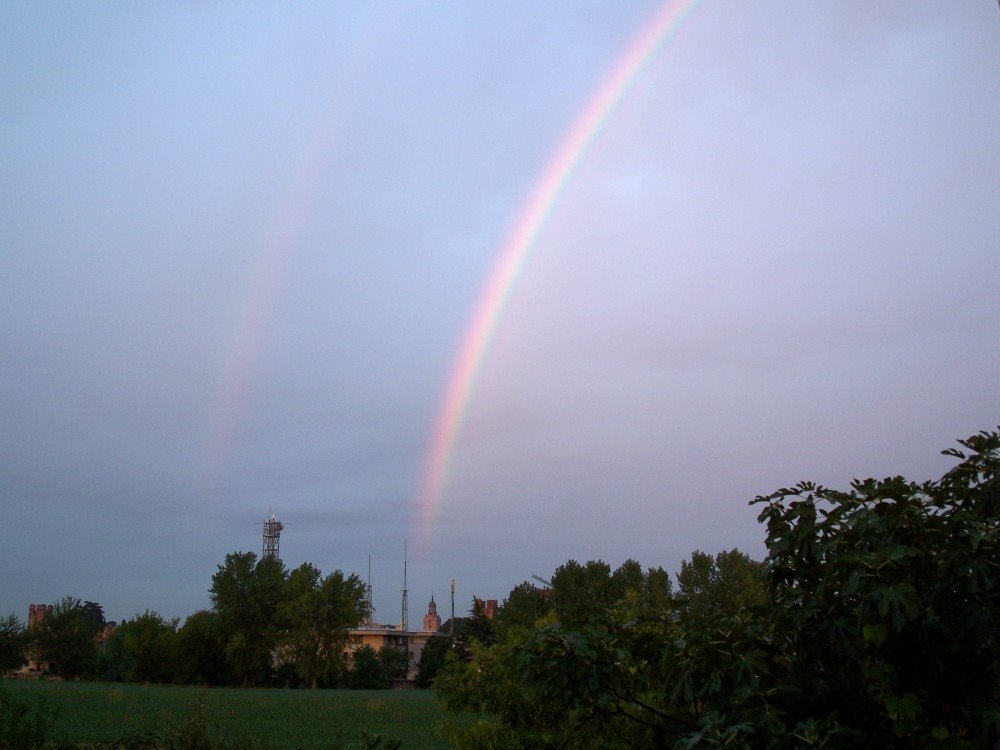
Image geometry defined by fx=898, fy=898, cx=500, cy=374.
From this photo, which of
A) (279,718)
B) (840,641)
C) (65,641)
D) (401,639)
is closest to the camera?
(840,641)

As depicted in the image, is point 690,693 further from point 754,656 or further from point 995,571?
point 995,571

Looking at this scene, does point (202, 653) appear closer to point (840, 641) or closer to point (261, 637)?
point (261, 637)

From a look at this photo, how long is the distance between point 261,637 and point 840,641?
97.7 metres

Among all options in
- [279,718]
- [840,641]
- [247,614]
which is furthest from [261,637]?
[840,641]

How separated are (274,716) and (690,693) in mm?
40794

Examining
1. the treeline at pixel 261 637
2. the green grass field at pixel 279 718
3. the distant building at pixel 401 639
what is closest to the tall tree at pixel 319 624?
the treeline at pixel 261 637

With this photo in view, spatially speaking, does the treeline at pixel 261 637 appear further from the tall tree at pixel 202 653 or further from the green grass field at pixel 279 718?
the green grass field at pixel 279 718

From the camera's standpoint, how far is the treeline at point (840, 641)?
4.26 metres

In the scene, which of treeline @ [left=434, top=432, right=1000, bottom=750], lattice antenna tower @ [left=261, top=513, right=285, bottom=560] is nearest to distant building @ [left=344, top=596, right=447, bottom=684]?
lattice antenna tower @ [left=261, top=513, right=285, bottom=560]

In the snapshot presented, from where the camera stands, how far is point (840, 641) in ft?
15.1

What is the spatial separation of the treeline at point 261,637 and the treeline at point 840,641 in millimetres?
90490

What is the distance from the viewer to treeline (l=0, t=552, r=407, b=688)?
91.4 meters

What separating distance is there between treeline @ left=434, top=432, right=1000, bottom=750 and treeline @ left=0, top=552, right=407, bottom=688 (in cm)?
9049

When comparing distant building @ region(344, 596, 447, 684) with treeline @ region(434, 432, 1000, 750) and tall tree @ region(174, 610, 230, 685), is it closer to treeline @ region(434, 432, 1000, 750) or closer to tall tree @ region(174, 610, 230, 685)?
tall tree @ region(174, 610, 230, 685)
